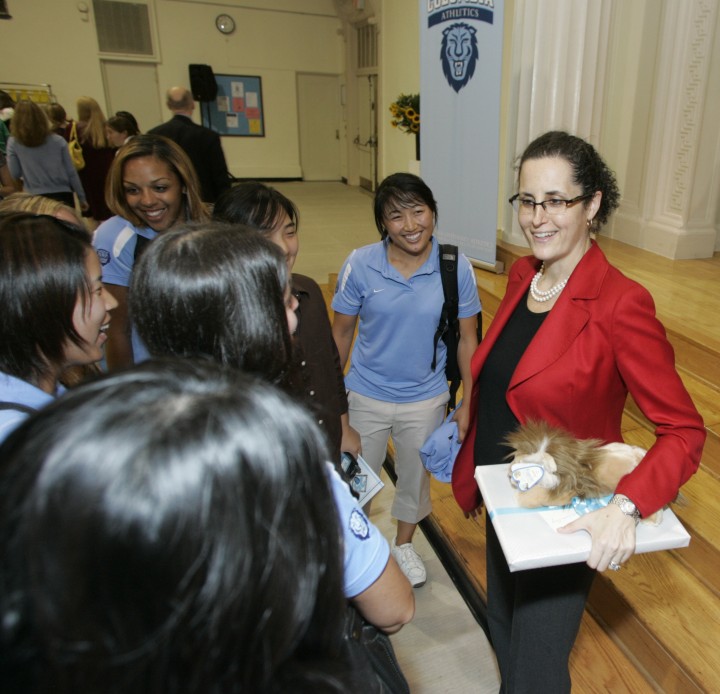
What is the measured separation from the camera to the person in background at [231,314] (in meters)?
0.81

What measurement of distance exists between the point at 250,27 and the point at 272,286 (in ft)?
42.8

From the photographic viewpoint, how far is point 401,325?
76.5 inches

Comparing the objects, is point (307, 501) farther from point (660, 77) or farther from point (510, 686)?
point (660, 77)

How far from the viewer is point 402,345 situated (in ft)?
6.41

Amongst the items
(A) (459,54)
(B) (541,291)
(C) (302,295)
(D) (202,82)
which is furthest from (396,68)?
(B) (541,291)

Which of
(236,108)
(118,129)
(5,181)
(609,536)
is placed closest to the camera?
(609,536)

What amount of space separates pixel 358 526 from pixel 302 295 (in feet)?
3.14

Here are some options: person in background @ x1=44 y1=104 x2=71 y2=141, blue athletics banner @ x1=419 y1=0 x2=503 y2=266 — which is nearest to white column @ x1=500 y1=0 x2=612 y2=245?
blue athletics banner @ x1=419 y1=0 x2=503 y2=266

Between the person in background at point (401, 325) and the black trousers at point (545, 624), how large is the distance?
65 cm

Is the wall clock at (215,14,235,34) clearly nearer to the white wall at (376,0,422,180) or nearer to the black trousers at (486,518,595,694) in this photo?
the white wall at (376,0,422,180)

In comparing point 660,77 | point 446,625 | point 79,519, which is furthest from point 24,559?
point 660,77

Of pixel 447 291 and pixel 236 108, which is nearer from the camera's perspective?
pixel 447 291

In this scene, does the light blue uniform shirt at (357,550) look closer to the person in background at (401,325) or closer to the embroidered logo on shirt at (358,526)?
the embroidered logo on shirt at (358,526)

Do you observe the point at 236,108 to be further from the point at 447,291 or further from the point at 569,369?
the point at 569,369
